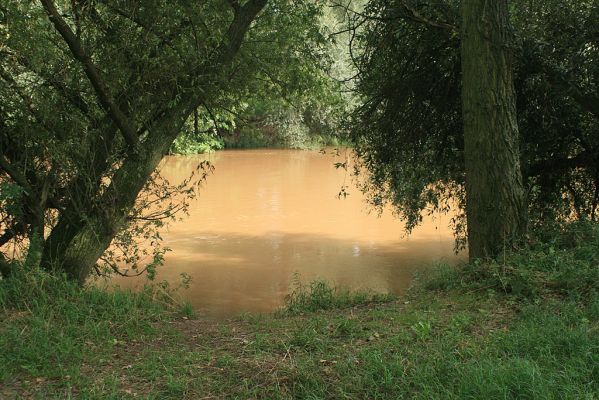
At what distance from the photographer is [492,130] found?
6180mm

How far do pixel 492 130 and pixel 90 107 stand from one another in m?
4.54

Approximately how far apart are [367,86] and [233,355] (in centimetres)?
609

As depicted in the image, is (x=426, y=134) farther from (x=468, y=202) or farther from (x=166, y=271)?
(x=166, y=271)

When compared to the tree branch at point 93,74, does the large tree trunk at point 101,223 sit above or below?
below

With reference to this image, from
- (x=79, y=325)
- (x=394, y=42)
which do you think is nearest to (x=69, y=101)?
(x=79, y=325)

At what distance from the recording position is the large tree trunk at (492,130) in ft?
20.3

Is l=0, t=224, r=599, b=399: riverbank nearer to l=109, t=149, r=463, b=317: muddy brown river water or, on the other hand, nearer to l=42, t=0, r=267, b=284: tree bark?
l=42, t=0, r=267, b=284: tree bark

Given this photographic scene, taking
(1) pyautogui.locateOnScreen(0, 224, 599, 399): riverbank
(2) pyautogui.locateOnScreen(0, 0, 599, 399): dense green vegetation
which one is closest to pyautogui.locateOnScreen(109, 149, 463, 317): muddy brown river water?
(2) pyautogui.locateOnScreen(0, 0, 599, 399): dense green vegetation

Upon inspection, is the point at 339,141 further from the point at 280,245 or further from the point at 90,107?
the point at 280,245

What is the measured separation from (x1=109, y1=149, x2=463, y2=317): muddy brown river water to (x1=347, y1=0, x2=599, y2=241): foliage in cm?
265

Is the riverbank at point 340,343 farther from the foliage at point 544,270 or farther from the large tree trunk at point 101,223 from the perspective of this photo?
the large tree trunk at point 101,223

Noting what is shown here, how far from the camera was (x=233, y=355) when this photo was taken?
444 centimetres

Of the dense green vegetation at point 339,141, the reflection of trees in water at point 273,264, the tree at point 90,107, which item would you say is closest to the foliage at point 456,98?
the dense green vegetation at point 339,141

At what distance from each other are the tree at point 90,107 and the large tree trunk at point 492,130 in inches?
105
